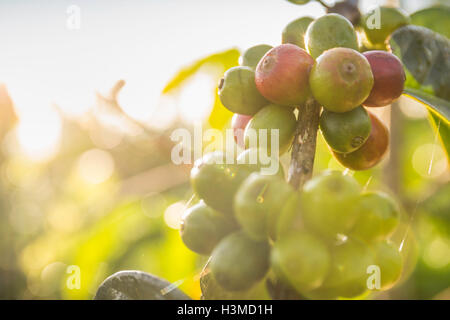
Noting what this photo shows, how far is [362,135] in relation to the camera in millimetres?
1003

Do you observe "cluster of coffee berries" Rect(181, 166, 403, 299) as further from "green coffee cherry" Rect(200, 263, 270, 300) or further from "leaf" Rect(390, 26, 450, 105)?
"leaf" Rect(390, 26, 450, 105)

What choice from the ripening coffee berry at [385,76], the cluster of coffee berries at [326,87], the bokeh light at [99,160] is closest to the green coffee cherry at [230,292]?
the cluster of coffee berries at [326,87]

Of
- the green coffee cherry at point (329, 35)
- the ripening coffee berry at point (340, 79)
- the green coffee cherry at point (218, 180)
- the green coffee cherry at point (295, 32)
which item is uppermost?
the green coffee cherry at point (295, 32)

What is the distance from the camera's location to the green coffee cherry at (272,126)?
0.97 metres

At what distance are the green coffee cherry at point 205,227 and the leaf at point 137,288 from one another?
10 cm

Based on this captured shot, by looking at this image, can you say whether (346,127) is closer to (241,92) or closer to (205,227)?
(241,92)

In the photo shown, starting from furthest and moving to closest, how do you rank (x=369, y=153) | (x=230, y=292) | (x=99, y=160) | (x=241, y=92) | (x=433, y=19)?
(x=99, y=160) → (x=433, y=19) → (x=369, y=153) → (x=241, y=92) → (x=230, y=292)

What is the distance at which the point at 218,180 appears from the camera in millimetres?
803

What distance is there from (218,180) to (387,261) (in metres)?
0.37

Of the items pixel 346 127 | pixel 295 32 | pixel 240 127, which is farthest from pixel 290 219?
pixel 295 32

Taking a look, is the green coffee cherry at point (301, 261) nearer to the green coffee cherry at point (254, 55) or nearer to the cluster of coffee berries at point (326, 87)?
the cluster of coffee berries at point (326, 87)
